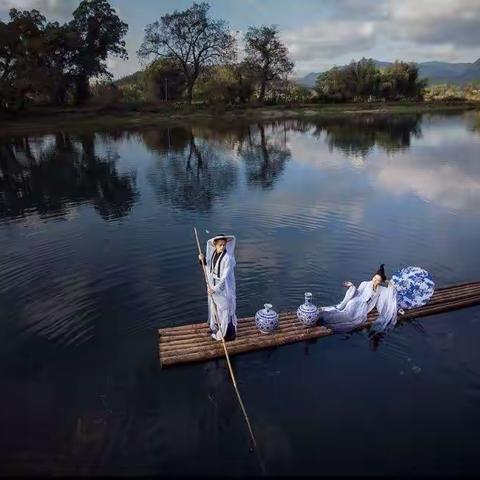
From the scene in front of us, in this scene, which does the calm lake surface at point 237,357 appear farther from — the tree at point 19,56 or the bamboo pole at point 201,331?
the tree at point 19,56

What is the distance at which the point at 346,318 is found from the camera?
1144 centimetres

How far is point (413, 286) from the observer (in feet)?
38.2

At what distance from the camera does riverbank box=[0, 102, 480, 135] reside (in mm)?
61625

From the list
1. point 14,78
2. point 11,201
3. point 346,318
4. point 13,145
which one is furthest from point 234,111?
point 346,318

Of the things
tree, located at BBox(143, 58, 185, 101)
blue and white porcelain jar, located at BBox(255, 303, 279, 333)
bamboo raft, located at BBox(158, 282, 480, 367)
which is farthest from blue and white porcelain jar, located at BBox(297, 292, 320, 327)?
tree, located at BBox(143, 58, 185, 101)

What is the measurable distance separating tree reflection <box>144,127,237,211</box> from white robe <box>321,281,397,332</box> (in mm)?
12751

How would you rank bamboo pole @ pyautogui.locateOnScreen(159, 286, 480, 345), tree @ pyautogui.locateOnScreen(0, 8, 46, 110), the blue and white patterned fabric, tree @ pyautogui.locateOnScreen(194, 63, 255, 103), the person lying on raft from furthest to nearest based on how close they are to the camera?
tree @ pyautogui.locateOnScreen(194, 63, 255, 103) < tree @ pyautogui.locateOnScreen(0, 8, 46, 110) < the blue and white patterned fabric < the person lying on raft < bamboo pole @ pyautogui.locateOnScreen(159, 286, 480, 345)

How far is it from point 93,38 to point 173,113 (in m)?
16.6

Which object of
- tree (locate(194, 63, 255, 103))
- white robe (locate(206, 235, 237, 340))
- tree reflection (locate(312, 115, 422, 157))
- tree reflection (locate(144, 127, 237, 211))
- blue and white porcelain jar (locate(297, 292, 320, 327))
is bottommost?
tree reflection (locate(312, 115, 422, 157))

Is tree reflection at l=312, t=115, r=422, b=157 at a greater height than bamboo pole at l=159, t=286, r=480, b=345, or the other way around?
bamboo pole at l=159, t=286, r=480, b=345

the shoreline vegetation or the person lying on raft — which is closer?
the person lying on raft

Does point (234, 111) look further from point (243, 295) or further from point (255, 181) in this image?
point (243, 295)

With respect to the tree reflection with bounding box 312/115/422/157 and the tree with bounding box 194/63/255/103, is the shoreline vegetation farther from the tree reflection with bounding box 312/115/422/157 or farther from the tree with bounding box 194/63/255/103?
the tree reflection with bounding box 312/115/422/157

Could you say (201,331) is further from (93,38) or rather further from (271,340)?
(93,38)
